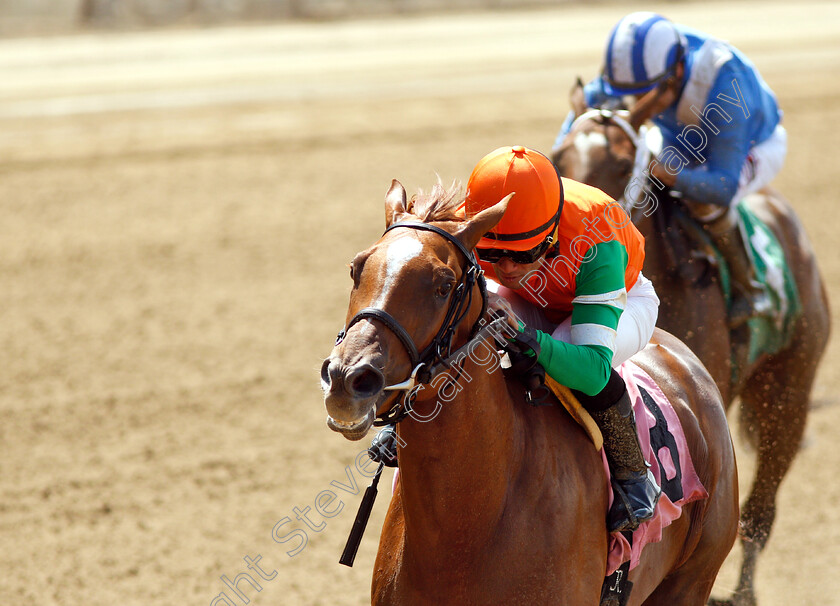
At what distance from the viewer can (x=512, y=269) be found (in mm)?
2832

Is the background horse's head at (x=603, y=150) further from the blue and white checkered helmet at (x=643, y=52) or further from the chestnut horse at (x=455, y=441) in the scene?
the chestnut horse at (x=455, y=441)

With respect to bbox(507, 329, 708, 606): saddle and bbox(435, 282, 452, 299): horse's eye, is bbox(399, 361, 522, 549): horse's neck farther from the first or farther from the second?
bbox(435, 282, 452, 299): horse's eye

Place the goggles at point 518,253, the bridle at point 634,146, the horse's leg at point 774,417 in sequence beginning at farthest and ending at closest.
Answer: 1. the horse's leg at point 774,417
2. the bridle at point 634,146
3. the goggles at point 518,253

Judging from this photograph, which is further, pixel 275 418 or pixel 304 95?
pixel 304 95

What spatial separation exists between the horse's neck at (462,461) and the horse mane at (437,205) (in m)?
0.41

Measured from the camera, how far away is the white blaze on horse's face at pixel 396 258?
2.30m

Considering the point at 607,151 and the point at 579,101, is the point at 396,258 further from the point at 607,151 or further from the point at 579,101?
the point at 579,101

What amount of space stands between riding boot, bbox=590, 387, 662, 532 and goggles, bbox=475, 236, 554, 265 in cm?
56

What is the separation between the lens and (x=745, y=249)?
16.3 feet

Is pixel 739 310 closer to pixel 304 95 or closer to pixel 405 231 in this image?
pixel 405 231

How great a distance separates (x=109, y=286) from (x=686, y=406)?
6.15 m

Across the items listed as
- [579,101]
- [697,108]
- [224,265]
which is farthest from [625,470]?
[224,265]

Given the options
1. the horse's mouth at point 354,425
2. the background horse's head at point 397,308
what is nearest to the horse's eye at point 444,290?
the background horse's head at point 397,308

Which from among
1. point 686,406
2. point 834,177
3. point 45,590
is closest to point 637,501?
point 686,406
